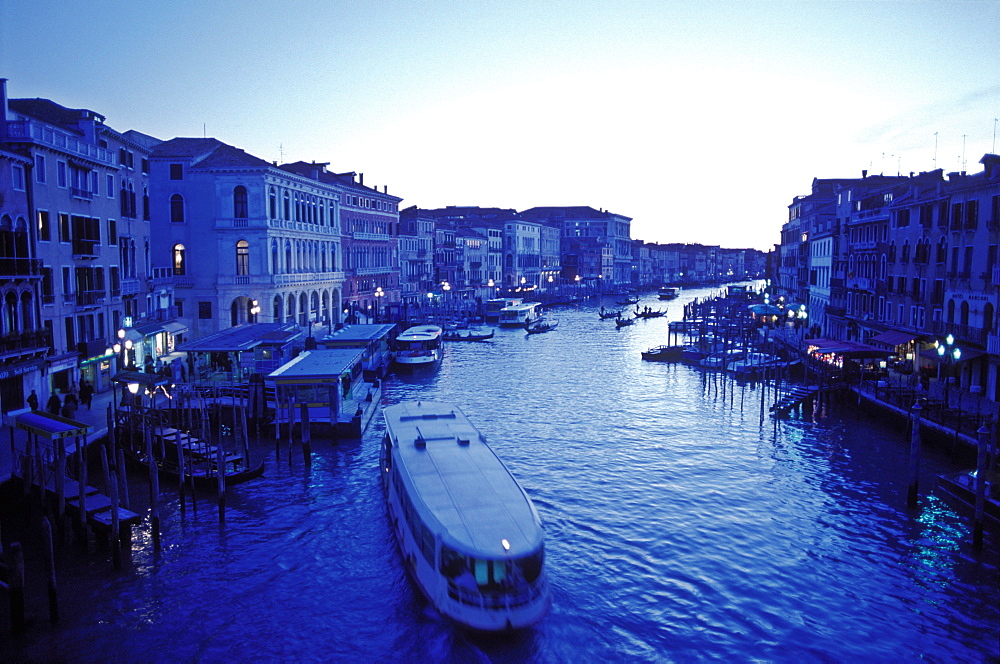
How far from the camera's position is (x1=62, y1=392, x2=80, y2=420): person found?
21.6 m

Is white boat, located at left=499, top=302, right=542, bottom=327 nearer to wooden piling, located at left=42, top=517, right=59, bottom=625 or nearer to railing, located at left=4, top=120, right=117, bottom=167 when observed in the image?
railing, located at left=4, top=120, right=117, bottom=167

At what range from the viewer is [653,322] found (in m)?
78.1

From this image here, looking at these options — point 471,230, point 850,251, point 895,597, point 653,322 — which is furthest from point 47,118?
point 471,230

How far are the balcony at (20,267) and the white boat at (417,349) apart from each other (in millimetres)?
21824

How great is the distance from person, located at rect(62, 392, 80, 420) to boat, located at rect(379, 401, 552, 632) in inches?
457

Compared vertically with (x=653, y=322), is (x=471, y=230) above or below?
above

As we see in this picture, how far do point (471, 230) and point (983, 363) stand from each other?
241ft

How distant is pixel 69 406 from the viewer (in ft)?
71.1

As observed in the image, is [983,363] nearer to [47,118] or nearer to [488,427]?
[488,427]

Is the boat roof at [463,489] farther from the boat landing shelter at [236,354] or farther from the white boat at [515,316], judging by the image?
the white boat at [515,316]

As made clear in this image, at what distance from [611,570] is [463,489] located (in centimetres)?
406

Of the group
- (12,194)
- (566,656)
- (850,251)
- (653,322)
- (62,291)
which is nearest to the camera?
(566,656)

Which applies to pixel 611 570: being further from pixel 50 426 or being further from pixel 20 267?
pixel 20 267

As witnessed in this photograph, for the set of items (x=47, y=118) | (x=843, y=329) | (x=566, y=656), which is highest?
(x=47, y=118)
